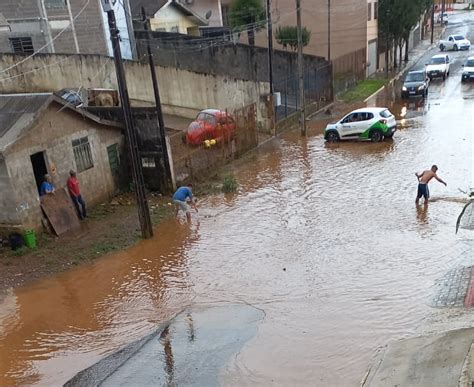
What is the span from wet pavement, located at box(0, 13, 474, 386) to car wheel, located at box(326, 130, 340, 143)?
205 inches

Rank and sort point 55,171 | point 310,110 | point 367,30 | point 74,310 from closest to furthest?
point 74,310 → point 55,171 → point 310,110 → point 367,30

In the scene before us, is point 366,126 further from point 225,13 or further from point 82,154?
point 225,13

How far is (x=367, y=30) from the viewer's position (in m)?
41.2

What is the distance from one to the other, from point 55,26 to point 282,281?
2843cm

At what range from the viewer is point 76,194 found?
15484 mm

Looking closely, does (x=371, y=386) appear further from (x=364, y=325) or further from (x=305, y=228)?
(x=305, y=228)

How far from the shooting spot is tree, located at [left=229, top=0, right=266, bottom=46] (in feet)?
135

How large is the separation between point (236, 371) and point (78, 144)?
10.7 m

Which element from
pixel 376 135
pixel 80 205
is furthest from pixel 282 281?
pixel 376 135

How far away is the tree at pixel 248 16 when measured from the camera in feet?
135

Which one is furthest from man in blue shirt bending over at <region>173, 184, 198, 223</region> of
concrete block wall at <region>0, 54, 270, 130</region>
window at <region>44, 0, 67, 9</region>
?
window at <region>44, 0, 67, 9</region>

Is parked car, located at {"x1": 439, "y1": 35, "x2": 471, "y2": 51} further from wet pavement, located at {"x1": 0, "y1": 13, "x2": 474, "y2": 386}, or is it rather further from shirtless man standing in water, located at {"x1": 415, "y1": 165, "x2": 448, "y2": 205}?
shirtless man standing in water, located at {"x1": 415, "y1": 165, "x2": 448, "y2": 205}

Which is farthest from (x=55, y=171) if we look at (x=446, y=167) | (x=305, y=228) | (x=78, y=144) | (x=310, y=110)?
(x=310, y=110)

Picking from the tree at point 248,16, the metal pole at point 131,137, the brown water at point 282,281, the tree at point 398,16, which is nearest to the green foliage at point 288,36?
the tree at point 248,16
